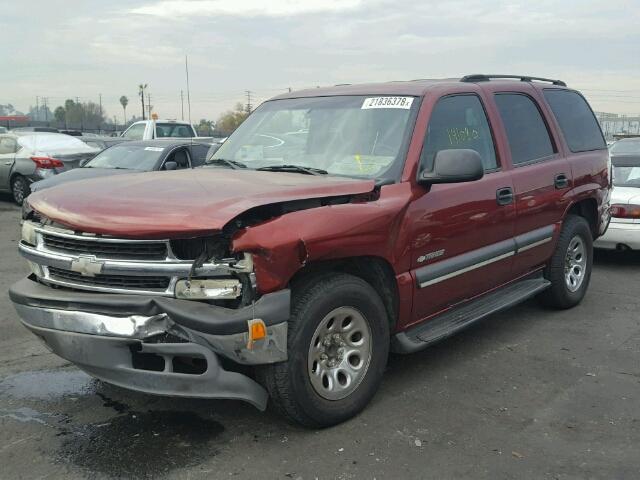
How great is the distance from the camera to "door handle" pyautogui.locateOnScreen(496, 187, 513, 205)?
459cm

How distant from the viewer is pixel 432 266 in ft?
13.3

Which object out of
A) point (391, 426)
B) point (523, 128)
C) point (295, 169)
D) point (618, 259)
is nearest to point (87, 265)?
point (295, 169)

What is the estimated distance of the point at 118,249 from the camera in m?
3.16

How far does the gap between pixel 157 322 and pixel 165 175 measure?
4.41 ft

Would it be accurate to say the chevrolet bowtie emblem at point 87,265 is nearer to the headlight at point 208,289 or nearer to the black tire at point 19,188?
the headlight at point 208,289

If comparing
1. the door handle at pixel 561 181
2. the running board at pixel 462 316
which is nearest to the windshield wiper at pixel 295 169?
the running board at pixel 462 316

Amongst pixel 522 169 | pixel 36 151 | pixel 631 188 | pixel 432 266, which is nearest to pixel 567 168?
pixel 522 169

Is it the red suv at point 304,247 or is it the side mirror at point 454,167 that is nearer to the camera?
the red suv at point 304,247

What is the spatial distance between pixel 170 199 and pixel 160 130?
14198mm

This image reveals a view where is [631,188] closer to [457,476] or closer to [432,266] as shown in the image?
[432,266]

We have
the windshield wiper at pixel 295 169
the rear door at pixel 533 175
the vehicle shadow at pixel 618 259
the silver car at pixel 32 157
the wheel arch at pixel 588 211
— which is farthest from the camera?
the silver car at pixel 32 157

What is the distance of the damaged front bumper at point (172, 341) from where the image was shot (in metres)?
3.01

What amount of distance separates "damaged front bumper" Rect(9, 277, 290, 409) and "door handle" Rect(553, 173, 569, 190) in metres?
3.14

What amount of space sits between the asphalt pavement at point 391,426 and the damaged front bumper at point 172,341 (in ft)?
1.28
